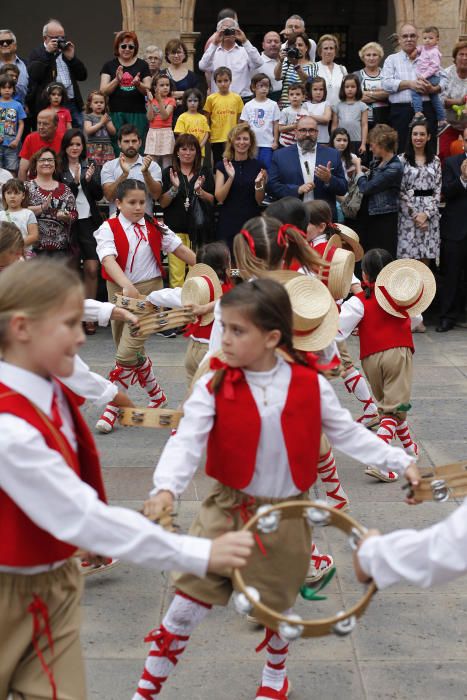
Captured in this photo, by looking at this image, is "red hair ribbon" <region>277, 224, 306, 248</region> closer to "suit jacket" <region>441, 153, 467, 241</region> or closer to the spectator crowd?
the spectator crowd

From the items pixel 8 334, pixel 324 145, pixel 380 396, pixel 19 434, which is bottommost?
pixel 380 396

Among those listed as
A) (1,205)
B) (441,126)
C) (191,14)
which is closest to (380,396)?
(1,205)

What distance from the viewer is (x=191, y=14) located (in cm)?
1384

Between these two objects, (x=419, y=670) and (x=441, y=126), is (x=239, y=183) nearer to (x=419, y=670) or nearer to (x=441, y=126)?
(x=441, y=126)

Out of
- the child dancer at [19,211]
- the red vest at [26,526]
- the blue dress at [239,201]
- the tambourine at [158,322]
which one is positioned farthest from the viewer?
the blue dress at [239,201]

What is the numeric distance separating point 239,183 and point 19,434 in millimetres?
8044

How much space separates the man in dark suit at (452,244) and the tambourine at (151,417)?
727cm

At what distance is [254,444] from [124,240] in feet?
13.4

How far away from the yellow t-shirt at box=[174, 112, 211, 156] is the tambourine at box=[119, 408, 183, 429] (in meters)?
7.11

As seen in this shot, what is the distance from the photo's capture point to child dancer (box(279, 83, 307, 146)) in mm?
10641

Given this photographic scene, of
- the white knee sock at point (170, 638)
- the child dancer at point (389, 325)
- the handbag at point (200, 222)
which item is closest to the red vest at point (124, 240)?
the child dancer at point (389, 325)

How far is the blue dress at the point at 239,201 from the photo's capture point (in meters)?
10.2

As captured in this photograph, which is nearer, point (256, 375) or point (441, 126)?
point (256, 375)

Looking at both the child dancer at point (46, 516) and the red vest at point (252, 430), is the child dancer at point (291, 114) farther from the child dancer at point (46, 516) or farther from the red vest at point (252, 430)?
the child dancer at point (46, 516)
